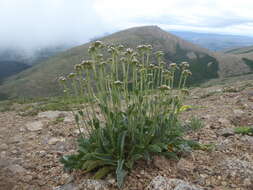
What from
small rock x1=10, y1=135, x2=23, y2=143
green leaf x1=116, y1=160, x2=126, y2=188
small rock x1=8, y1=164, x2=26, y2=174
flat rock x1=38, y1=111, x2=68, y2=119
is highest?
green leaf x1=116, y1=160, x2=126, y2=188

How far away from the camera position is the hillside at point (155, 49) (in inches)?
4296

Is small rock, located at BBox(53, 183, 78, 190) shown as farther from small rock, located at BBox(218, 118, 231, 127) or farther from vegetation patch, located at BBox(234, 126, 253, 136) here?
small rock, located at BBox(218, 118, 231, 127)

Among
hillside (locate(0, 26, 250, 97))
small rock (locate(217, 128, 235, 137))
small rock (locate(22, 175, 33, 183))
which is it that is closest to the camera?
small rock (locate(22, 175, 33, 183))

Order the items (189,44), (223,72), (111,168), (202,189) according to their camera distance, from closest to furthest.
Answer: (202,189) → (111,168) → (223,72) → (189,44)

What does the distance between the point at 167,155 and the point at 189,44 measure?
153909mm

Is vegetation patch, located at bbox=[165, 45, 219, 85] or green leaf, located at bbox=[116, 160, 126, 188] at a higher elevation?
green leaf, located at bbox=[116, 160, 126, 188]

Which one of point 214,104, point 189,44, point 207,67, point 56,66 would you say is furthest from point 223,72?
point 214,104

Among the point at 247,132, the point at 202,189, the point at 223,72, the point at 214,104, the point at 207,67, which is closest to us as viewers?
the point at 202,189

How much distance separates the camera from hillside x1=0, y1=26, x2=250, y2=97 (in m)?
109

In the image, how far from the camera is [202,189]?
3312mm

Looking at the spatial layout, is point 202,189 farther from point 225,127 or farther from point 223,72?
point 223,72

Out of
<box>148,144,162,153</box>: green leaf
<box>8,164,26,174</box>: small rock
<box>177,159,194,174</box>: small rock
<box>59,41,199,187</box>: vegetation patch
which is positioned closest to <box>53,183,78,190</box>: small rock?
<box>59,41,199,187</box>: vegetation patch

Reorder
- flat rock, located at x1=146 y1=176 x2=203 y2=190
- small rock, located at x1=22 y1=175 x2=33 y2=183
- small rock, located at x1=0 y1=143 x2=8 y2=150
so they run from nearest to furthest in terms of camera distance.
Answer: flat rock, located at x1=146 y1=176 x2=203 y2=190
small rock, located at x1=22 y1=175 x2=33 y2=183
small rock, located at x1=0 y1=143 x2=8 y2=150

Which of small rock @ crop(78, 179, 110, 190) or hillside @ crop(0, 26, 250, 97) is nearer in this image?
small rock @ crop(78, 179, 110, 190)
